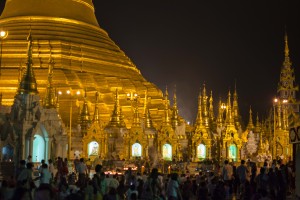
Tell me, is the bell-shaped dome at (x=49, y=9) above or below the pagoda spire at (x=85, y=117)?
above

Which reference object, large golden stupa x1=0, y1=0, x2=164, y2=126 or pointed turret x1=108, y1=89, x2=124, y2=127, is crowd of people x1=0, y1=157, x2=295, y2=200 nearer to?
pointed turret x1=108, y1=89, x2=124, y2=127

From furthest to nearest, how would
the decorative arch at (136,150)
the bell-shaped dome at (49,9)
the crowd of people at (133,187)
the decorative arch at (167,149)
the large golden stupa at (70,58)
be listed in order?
the bell-shaped dome at (49,9), the large golden stupa at (70,58), the decorative arch at (167,149), the decorative arch at (136,150), the crowd of people at (133,187)

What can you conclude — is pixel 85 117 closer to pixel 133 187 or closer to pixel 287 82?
pixel 133 187

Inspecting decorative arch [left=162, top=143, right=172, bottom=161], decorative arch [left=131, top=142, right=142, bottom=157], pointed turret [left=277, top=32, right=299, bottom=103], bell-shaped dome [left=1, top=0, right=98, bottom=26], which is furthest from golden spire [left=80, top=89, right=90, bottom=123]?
pointed turret [left=277, top=32, right=299, bottom=103]

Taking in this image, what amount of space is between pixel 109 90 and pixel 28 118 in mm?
17378

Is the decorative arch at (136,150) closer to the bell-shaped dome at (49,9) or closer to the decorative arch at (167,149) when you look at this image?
the decorative arch at (167,149)

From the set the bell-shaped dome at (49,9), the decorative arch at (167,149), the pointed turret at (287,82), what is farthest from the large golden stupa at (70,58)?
the pointed turret at (287,82)

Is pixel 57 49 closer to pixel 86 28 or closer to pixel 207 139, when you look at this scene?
pixel 86 28

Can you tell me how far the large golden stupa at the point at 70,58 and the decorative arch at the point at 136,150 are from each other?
3867 millimetres

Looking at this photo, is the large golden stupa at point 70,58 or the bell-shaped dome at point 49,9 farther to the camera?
the bell-shaped dome at point 49,9

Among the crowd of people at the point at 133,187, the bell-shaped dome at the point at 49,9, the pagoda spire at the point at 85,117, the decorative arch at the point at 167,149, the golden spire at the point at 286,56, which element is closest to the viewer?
the crowd of people at the point at 133,187

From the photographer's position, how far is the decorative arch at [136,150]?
1423 inches

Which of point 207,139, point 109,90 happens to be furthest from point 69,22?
point 207,139

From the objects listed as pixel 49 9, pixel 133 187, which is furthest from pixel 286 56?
pixel 133 187
